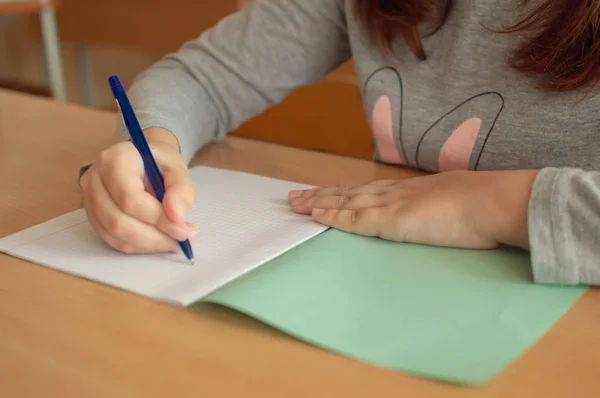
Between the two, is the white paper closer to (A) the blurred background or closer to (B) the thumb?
(B) the thumb

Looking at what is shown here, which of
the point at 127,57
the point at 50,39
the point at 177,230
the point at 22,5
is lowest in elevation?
the point at 127,57

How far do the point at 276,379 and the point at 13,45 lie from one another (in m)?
3.60

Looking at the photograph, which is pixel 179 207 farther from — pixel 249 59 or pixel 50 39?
pixel 50 39

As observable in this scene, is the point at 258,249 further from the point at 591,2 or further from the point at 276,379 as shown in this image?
the point at 591,2

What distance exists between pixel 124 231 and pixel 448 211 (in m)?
0.27

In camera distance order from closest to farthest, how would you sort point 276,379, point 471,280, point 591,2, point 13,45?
1. point 276,379
2. point 471,280
3. point 591,2
4. point 13,45

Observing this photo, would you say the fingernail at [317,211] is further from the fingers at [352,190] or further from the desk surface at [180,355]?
the desk surface at [180,355]

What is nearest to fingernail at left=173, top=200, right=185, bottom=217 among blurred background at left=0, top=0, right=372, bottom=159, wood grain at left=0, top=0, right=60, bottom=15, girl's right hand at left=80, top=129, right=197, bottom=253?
girl's right hand at left=80, top=129, right=197, bottom=253

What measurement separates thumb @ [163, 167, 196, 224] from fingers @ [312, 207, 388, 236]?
12 cm

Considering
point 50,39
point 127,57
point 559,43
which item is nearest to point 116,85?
point 559,43

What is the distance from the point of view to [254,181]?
71 centimetres

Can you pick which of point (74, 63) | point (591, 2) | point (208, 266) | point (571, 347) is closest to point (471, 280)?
point (571, 347)

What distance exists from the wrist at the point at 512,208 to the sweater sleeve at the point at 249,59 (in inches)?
17.3

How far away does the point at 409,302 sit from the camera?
45 centimetres
